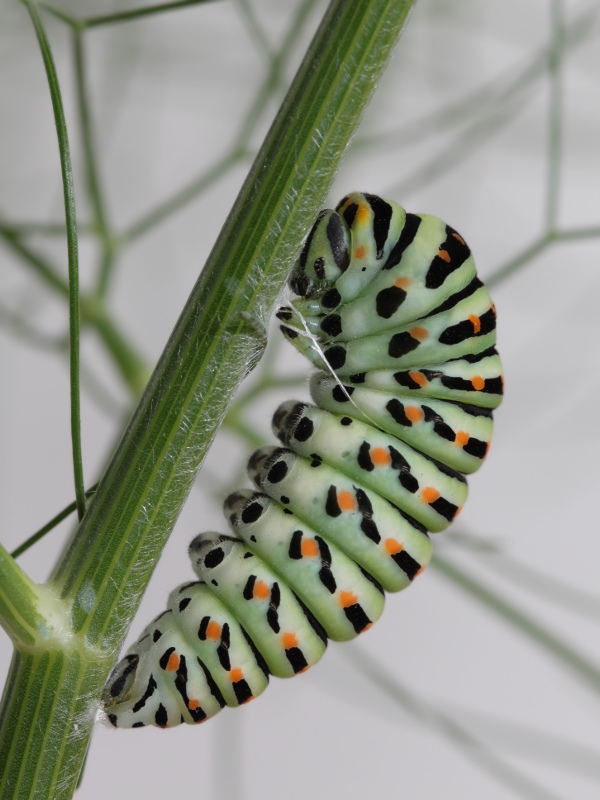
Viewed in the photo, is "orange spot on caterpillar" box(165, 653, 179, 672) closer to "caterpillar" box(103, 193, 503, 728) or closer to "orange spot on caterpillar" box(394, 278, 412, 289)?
"caterpillar" box(103, 193, 503, 728)

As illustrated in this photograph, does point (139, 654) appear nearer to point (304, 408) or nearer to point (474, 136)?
point (304, 408)

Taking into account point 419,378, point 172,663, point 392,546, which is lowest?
point 172,663

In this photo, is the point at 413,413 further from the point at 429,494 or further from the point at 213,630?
the point at 213,630

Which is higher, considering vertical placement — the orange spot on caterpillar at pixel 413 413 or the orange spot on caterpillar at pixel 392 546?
the orange spot on caterpillar at pixel 413 413

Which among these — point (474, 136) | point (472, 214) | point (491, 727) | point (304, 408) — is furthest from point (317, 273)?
point (472, 214)

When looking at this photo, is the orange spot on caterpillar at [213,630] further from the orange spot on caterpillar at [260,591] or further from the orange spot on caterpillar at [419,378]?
the orange spot on caterpillar at [419,378]

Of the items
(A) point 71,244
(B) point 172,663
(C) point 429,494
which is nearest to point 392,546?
(C) point 429,494

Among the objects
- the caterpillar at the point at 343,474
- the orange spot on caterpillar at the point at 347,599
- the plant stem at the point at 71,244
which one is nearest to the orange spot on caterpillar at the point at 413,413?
the caterpillar at the point at 343,474
